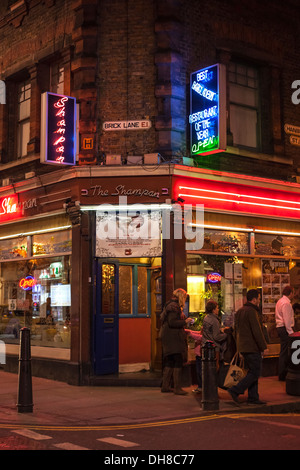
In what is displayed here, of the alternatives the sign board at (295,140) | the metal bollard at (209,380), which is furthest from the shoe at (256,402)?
the sign board at (295,140)

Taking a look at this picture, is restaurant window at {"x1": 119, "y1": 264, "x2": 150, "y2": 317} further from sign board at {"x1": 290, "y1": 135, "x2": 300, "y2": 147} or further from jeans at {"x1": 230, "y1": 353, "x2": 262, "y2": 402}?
sign board at {"x1": 290, "y1": 135, "x2": 300, "y2": 147}

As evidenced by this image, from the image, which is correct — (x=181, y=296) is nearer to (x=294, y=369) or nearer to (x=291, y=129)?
(x=294, y=369)

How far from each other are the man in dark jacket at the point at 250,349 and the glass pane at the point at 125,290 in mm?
4210

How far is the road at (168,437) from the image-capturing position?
694cm

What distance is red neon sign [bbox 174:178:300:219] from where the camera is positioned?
1288cm

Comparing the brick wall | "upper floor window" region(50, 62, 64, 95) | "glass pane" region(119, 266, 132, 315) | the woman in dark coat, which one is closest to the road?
the woman in dark coat

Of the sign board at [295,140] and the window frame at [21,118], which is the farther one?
the window frame at [21,118]

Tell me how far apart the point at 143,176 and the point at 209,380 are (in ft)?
16.2

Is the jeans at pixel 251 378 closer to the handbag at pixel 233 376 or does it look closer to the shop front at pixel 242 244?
the handbag at pixel 233 376

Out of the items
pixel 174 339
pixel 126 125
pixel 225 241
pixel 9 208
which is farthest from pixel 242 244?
pixel 9 208

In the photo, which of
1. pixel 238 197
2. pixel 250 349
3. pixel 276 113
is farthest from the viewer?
pixel 276 113

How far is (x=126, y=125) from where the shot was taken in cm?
1320
